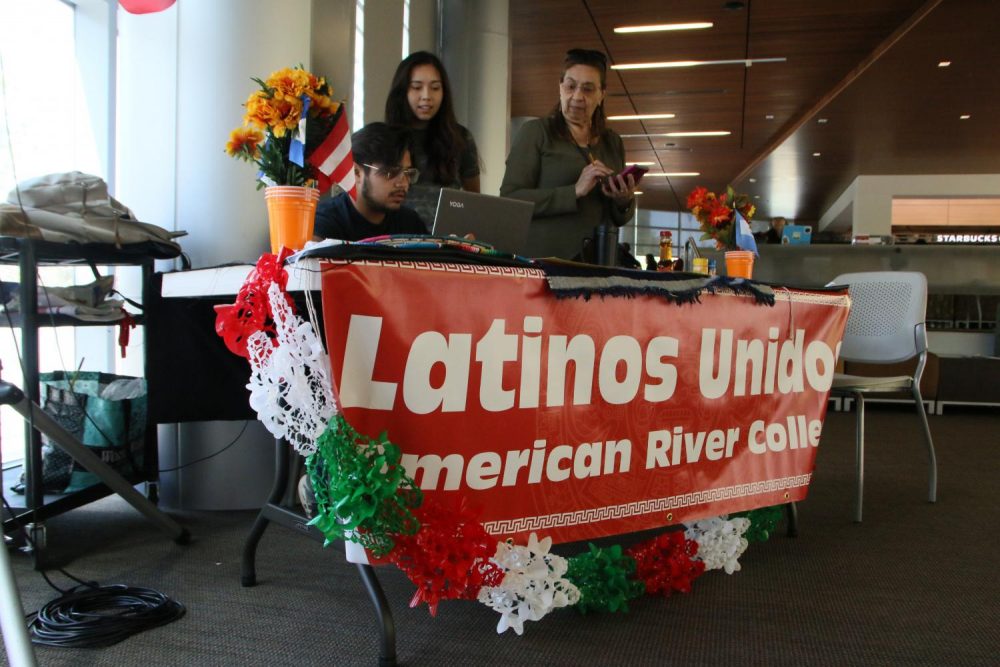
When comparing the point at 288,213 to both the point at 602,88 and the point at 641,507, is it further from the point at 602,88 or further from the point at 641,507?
the point at 602,88

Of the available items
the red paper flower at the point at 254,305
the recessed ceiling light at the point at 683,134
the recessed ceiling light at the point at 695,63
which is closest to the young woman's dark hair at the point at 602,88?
the red paper flower at the point at 254,305

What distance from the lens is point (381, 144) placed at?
211 cm

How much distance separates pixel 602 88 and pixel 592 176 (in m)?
0.43

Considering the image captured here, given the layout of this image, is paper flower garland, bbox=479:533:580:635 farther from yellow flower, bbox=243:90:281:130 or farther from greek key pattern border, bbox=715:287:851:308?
yellow flower, bbox=243:90:281:130

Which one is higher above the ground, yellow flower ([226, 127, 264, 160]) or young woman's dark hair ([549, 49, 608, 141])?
young woman's dark hair ([549, 49, 608, 141])

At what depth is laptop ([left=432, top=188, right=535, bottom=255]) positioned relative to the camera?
1866 millimetres

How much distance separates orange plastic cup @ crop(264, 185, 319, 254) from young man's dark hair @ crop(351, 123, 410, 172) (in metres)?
0.47

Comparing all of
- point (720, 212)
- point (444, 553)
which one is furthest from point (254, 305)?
point (720, 212)

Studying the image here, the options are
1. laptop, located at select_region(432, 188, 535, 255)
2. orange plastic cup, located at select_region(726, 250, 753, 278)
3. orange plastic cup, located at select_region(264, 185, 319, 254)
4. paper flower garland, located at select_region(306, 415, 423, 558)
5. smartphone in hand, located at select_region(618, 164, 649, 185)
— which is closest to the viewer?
paper flower garland, located at select_region(306, 415, 423, 558)

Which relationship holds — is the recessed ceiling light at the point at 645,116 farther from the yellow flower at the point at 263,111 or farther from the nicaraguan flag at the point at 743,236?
the yellow flower at the point at 263,111

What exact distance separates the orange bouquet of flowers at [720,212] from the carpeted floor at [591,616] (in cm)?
95

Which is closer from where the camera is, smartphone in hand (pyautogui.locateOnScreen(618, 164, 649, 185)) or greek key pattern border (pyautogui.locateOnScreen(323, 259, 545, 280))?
greek key pattern border (pyautogui.locateOnScreen(323, 259, 545, 280))

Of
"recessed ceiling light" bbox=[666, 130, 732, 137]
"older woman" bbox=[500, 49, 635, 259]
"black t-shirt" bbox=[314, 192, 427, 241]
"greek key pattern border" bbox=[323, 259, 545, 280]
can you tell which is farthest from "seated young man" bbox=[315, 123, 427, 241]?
"recessed ceiling light" bbox=[666, 130, 732, 137]

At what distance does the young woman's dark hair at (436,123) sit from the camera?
2.62m
